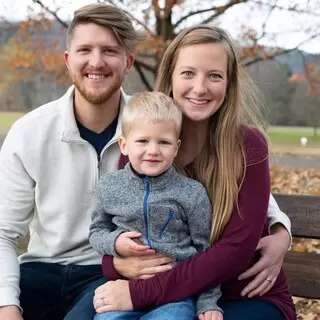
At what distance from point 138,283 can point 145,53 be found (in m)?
5.03

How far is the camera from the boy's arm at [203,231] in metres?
2.53

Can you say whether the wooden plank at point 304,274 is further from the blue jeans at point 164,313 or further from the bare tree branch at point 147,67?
the bare tree branch at point 147,67

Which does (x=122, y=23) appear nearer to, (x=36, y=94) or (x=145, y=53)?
(x=145, y=53)

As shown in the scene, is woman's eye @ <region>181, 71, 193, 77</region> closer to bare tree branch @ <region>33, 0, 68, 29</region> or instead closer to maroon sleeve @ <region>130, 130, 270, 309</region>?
maroon sleeve @ <region>130, 130, 270, 309</region>

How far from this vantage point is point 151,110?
8.20 feet

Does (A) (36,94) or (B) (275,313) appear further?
(A) (36,94)

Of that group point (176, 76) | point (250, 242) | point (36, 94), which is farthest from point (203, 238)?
point (36, 94)

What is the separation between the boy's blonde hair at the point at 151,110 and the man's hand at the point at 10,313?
0.90 m

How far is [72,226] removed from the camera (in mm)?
2994

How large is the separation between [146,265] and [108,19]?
1178 millimetres

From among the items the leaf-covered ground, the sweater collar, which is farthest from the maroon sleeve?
the leaf-covered ground

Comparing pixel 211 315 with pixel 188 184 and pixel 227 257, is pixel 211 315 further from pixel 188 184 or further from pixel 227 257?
pixel 188 184

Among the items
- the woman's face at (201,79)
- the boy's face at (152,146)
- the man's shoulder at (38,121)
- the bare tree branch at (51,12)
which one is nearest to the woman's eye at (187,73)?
the woman's face at (201,79)

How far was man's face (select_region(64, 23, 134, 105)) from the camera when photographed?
2.95 m
